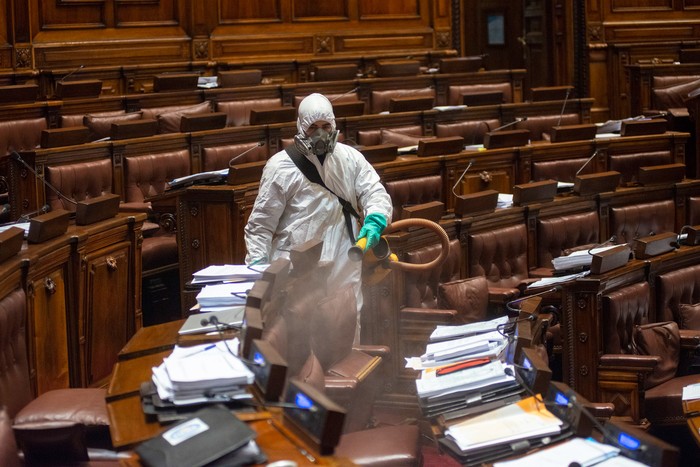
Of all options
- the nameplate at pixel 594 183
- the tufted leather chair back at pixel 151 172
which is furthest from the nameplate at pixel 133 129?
the nameplate at pixel 594 183

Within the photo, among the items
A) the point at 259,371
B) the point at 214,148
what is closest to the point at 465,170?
the point at 214,148

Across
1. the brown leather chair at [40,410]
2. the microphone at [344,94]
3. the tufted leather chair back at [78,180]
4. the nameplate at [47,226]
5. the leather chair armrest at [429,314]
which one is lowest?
the leather chair armrest at [429,314]

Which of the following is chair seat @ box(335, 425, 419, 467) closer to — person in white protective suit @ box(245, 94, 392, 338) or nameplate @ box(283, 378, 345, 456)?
nameplate @ box(283, 378, 345, 456)

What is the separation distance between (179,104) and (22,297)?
313 centimetres

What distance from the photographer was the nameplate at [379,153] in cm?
444

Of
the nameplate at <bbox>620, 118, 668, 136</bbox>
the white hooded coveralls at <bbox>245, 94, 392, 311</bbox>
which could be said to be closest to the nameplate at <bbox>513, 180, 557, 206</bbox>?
the white hooded coveralls at <bbox>245, 94, 392, 311</bbox>

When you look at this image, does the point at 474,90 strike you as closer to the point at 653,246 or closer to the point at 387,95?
the point at 387,95

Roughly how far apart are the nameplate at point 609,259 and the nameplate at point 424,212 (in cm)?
67

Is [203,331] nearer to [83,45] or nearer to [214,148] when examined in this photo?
[214,148]

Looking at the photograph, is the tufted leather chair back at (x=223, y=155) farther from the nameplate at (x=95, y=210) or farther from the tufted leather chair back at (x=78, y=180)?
the nameplate at (x=95, y=210)

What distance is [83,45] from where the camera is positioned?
626cm

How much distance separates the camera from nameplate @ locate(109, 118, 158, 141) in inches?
173

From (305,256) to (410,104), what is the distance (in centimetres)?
334

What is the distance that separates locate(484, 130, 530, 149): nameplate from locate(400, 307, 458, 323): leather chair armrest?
1584 mm
